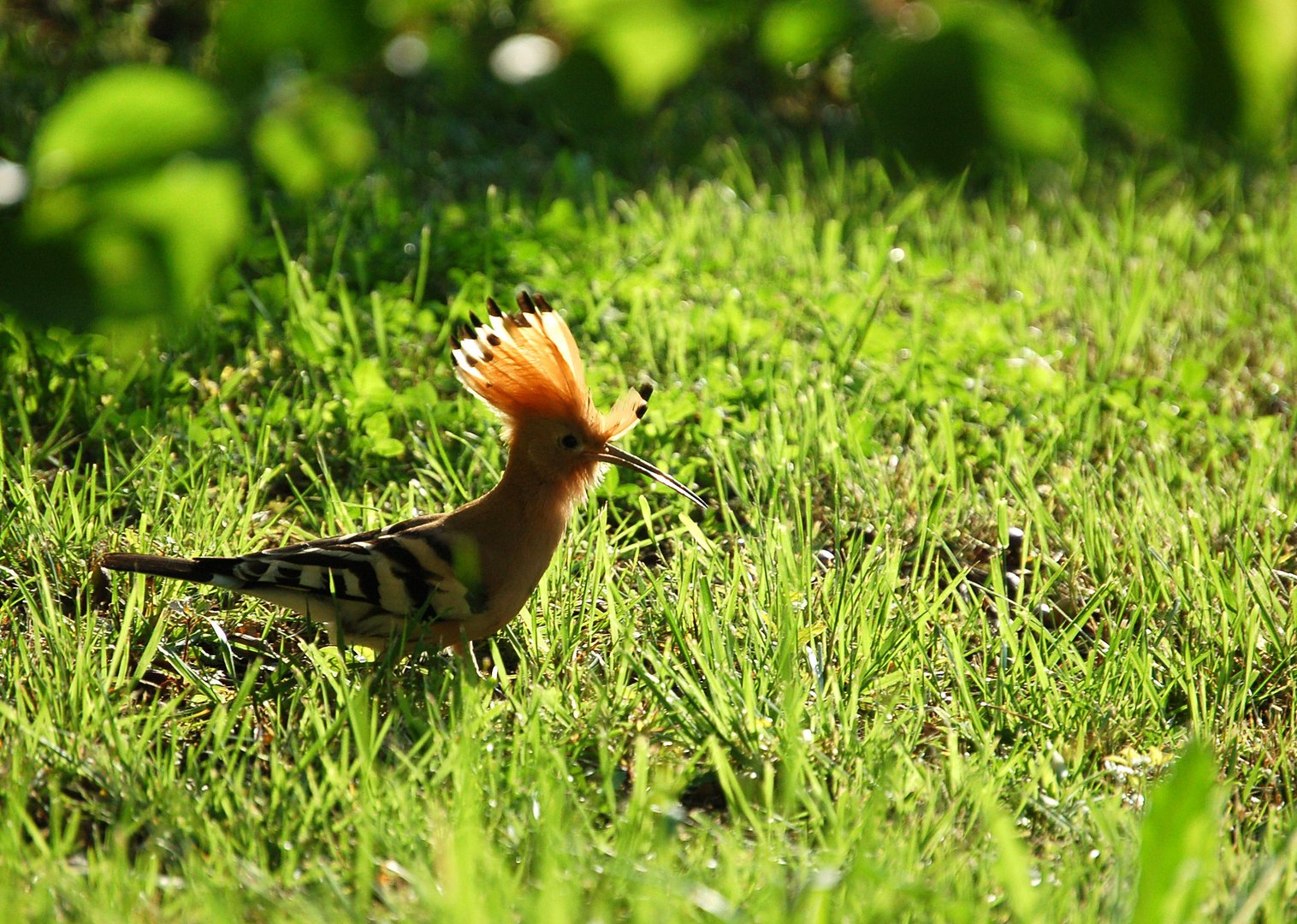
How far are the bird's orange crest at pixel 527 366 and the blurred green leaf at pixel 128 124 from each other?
1.57 meters

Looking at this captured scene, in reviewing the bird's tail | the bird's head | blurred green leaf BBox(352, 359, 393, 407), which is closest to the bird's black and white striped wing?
the bird's tail

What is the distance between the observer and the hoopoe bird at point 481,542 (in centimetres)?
239

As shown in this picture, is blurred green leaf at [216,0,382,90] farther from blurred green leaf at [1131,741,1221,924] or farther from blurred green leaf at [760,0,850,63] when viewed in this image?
blurred green leaf at [1131,741,1221,924]

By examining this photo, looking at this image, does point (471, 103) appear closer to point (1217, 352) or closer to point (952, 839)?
point (1217, 352)

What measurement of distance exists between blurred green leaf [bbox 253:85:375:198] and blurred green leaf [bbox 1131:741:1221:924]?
1345mm

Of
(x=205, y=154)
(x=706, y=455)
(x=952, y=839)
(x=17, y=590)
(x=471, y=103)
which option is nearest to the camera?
(x=205, y=154)

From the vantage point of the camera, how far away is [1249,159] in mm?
5816

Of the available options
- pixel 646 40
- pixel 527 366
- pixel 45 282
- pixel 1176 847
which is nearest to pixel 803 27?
pixel 646 40

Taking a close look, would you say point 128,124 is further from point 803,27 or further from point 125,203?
point 803,27

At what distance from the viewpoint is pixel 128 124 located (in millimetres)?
938

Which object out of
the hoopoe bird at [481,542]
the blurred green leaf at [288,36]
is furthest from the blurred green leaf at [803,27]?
the hoopoe bird at [481,542]

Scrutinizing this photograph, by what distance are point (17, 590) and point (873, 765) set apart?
1871mm

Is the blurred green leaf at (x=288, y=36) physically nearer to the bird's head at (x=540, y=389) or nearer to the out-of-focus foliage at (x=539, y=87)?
the out-of-focus foliage at (x=539, y=87)

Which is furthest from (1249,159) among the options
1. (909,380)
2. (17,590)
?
(17,590)
